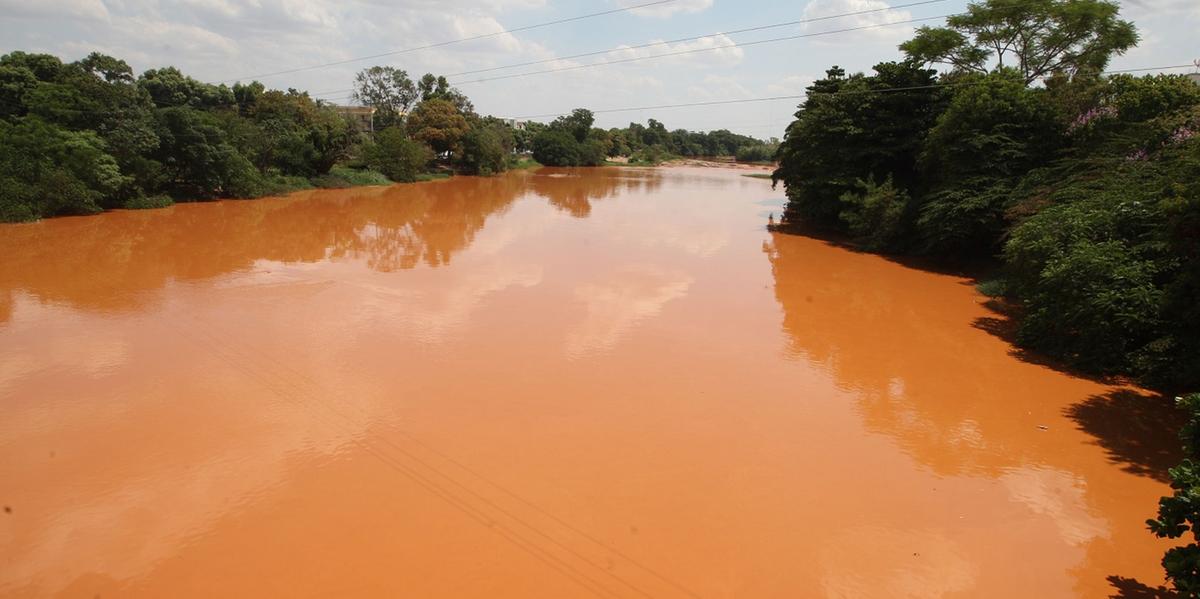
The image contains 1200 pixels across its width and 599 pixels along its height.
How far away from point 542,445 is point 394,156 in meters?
37.3

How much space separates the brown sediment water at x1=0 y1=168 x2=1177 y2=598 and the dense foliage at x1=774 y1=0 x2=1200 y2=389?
3.56ft

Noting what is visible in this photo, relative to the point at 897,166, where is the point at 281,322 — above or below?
below

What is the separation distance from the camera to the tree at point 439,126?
159ft

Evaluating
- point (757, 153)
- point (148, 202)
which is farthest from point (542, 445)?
Result: point (757, 153)

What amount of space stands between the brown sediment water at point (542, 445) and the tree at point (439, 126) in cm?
3499

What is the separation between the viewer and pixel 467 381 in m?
8.99

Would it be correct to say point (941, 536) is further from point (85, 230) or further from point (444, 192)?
point (444, 192)

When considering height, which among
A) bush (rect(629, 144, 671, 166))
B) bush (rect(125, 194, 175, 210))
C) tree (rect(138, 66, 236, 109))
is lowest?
bush (rect(125, 194, 175, 210))

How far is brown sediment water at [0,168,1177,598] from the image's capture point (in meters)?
5.28

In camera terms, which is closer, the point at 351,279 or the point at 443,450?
the point at 443,450

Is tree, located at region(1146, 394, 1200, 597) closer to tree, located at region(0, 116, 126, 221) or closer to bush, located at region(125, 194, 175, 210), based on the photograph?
tree, located at region(0, 116, 126, 221)

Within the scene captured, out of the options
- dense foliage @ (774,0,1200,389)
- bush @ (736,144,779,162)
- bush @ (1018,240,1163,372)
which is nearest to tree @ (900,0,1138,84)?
dense foliage @ (774,0,1200,389)

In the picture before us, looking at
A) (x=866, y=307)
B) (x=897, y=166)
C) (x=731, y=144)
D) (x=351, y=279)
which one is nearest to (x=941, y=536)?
(x=866, y=307)

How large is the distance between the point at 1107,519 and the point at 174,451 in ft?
30.8
